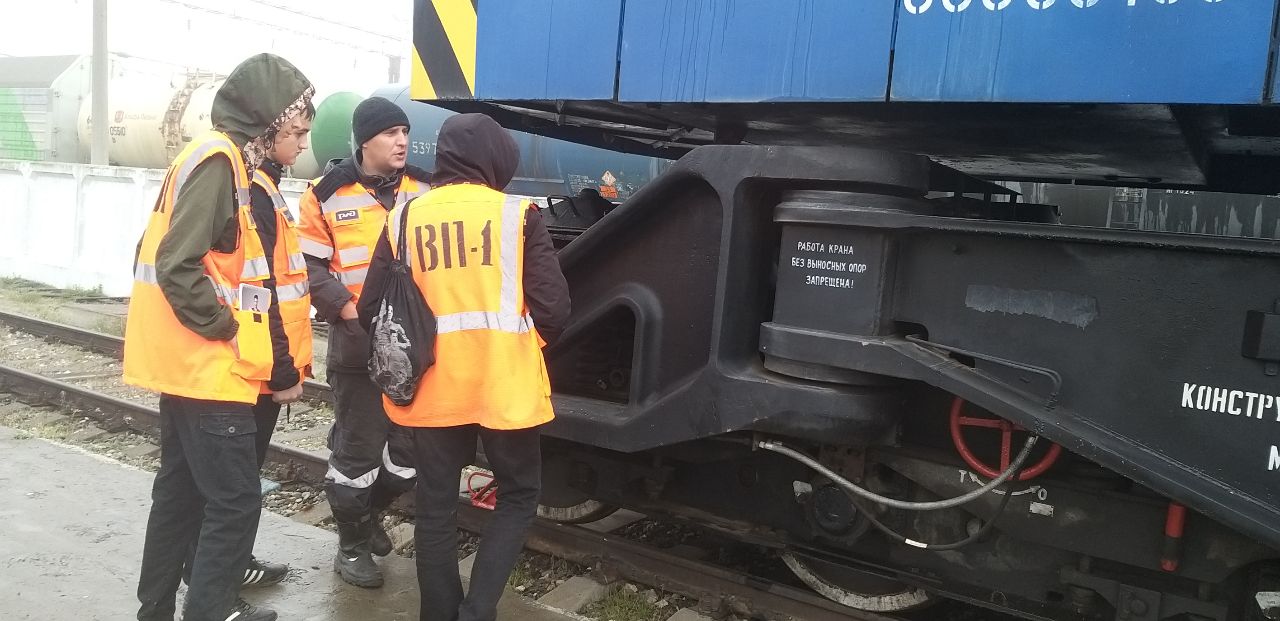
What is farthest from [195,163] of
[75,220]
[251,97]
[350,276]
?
[75,220]

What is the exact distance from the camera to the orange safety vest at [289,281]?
3219 millimetres

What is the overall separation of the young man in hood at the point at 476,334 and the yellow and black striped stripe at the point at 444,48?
1.44 feet

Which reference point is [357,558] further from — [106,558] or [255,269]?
[255,269]

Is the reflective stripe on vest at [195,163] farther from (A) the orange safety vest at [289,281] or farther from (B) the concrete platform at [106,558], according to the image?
(B) the concrete platform at [106,558]

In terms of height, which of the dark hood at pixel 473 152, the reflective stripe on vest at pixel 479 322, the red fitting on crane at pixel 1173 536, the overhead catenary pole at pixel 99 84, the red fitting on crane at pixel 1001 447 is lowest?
the red fitting on crane at pixel 1173 536

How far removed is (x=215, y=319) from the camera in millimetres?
2885

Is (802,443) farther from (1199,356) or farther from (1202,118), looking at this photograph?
(1202,118)

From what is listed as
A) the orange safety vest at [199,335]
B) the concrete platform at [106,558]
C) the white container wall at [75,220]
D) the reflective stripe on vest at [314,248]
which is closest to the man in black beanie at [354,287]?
the reflective stripe on vest at [314,248]

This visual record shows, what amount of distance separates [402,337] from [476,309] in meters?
0.25

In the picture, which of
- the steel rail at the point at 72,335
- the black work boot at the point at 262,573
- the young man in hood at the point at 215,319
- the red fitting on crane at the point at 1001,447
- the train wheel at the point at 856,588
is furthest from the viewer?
the steel rail at the point at 72,335

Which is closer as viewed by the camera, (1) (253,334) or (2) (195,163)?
(2) (195,163)

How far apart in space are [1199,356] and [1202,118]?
2.54 ft

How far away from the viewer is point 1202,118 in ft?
8.56

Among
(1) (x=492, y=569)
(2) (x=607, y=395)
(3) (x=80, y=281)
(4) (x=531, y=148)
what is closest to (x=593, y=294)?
(2) (x=607, y=395)
